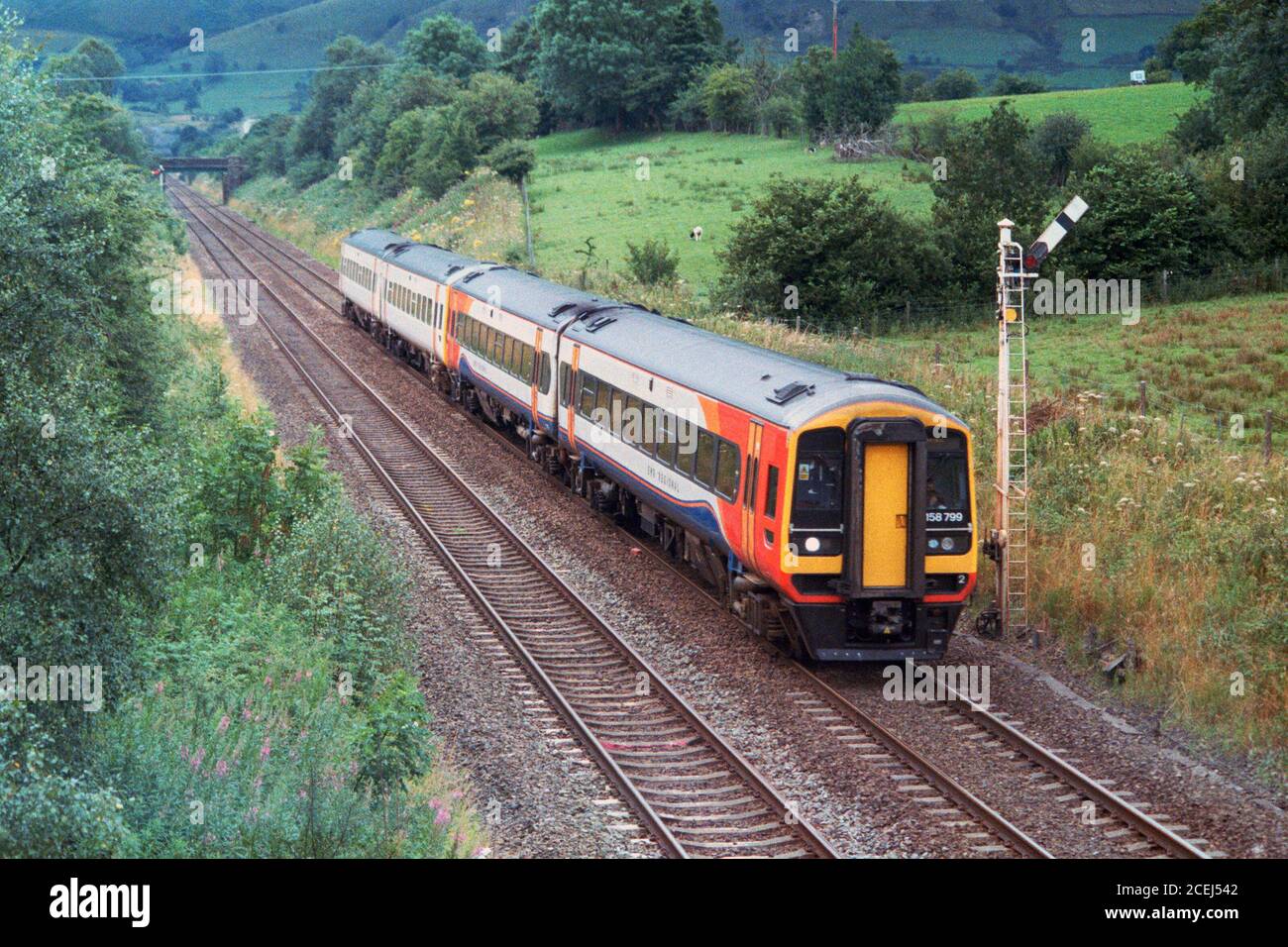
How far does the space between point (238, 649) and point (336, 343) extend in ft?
91.4

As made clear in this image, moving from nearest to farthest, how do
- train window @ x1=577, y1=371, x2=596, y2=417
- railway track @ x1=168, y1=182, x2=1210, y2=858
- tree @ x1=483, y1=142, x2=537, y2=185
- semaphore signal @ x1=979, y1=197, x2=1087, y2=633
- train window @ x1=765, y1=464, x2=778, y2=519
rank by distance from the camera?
railway track @ x1=168, y1=182, x2=1210, y2=858 < train window @ x1=765, y1=464, x2=778, y2=519 < semaphore signal @ x1=979, y1=197, x2=1087, y2=633 < train window @ x1=577, y1=371, x2=596, y2=417 < tree @ x1=483, y1=142, x2=537, y2=185

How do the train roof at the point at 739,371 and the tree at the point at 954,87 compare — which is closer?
the train roof at the point at 739,371

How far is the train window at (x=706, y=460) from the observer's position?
16.4m

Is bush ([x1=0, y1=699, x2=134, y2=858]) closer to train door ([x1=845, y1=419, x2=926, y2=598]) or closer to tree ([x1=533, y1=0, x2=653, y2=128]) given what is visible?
train door ([x1=845, y1=419, x2=926, y2=598])

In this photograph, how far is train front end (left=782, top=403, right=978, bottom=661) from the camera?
14211 mm

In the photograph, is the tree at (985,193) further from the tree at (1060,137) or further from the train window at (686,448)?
the train window at (686,448)

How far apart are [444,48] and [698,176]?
128ft

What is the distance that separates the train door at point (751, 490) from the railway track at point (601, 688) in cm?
165

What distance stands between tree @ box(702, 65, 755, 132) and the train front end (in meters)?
68.8

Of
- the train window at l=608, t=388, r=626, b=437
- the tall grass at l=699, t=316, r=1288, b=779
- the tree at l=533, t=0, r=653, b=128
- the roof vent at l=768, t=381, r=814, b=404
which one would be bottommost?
the tall grass at l=699, t=316, r=1288, b=779

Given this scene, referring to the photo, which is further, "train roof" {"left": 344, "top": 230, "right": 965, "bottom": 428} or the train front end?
"train roof" {"left": 344, "top": 230, "right": 965, "bottom": 428}

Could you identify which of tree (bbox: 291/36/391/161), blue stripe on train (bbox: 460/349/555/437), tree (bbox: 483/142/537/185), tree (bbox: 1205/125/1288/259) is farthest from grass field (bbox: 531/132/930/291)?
tree (bbox: 291/36/391/161)

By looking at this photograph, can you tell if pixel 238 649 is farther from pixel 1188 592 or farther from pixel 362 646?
pixel 1188 592

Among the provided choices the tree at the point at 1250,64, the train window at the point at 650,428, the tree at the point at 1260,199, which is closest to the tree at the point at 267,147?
the tree at the point at 1250,64
